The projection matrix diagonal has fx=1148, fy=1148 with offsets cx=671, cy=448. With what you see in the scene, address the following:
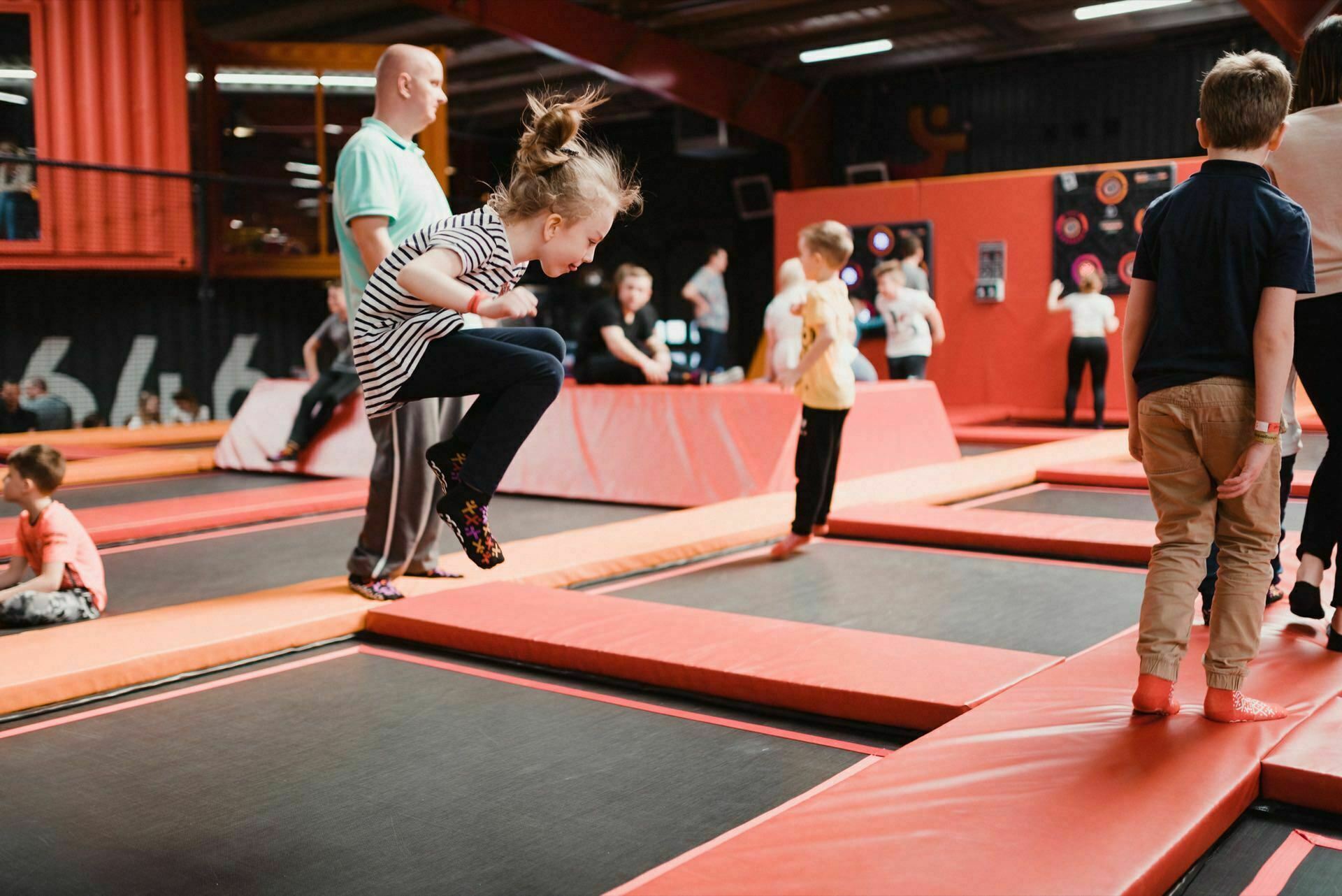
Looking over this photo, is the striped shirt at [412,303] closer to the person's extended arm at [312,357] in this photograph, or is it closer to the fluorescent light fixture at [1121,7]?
the person's extended arm at [312,357]

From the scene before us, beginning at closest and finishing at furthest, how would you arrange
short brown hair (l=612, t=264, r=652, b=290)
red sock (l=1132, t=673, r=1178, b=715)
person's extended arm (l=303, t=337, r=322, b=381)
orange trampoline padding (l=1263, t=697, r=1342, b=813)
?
1. orange trampoline padding (l=1263, t=697, r=1342, b=813)
2. red sock (l=1132, t=673, r=1178, b=715)
3. short brown hair (l=612, t=264, r=652, b=290)
4. person's extended arm (l=303, t=337, r=322, b=381)

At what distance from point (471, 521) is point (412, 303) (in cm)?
39

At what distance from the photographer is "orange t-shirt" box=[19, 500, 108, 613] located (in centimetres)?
278

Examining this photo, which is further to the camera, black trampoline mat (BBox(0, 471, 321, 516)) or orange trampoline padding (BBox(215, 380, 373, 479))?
orange trampoline padding (BBox(215, 380, 373, 479))

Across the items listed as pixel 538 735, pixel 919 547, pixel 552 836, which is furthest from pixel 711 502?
pixel 552 836

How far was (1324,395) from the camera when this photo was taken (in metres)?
2.29

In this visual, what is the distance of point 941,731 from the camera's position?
6.15 feet

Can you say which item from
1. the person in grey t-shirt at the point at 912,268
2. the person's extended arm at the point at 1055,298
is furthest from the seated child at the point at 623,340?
the person's extended arm at the point at 1055,298

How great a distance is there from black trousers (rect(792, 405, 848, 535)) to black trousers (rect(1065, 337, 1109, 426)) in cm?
Result: 505

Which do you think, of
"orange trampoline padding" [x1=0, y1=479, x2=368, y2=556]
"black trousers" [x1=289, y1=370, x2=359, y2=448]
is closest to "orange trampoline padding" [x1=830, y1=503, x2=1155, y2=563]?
"orange trampoline padding" [x1=0, y1=479, x2=368, y2=556]

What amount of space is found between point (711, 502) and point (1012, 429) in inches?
144

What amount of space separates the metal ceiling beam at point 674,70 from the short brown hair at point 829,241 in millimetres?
5656

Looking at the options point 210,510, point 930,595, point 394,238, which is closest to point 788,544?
point 930,595

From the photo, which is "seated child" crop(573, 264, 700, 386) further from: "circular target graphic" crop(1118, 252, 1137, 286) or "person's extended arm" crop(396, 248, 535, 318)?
"circular target graphic" crop(1118, 252, 1137, 286)
